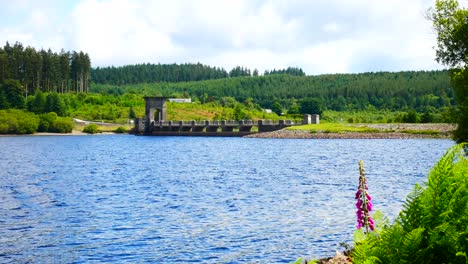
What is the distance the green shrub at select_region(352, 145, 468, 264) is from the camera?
320 cm

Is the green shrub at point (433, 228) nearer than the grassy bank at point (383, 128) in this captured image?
Yes

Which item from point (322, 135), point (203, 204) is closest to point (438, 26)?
point (203, 204)

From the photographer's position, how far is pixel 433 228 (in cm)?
327

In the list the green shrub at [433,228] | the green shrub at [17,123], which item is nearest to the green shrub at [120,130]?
the green shrub at [17,123]

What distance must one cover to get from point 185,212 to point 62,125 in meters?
153

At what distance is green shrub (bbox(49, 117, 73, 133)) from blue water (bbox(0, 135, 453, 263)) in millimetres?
121605

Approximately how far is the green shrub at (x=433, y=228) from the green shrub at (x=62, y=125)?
586ft

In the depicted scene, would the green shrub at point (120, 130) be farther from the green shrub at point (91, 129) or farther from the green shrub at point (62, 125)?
the green shrub at point (62, 125)

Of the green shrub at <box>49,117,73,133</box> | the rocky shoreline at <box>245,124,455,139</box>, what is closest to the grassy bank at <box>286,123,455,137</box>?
the rocky shoreline at <box>245,124,455,139</box>

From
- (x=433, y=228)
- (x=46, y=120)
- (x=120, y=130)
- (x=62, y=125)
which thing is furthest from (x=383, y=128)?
(x=433, y=228)

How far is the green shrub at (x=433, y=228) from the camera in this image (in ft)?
10.5

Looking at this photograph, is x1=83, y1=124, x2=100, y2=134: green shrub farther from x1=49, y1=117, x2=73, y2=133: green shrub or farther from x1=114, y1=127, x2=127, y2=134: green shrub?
x1=114, y1=127, x2=127, y2=134: green shrub

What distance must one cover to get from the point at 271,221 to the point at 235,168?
32.5 meters

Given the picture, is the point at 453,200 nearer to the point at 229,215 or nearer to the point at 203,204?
the point at 229,215
